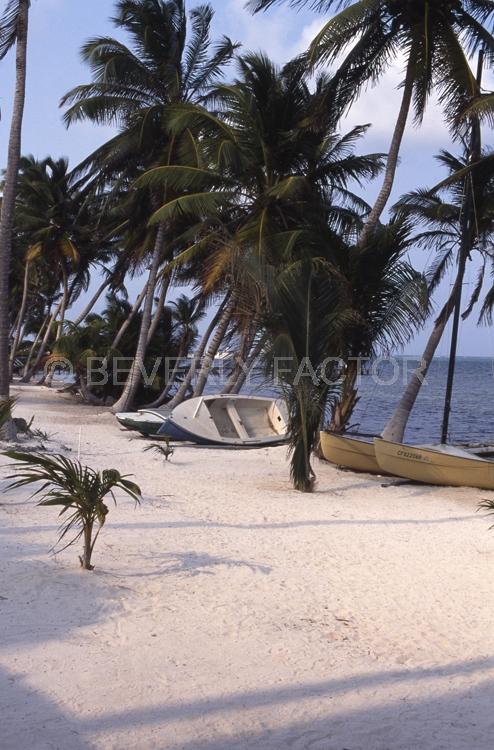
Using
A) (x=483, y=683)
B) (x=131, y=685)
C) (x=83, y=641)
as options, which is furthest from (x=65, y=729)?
(x=483, y=683)

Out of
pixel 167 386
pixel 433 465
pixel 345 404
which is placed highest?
pixel 345 404

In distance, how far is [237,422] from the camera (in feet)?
53.6

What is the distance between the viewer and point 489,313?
73.8ft

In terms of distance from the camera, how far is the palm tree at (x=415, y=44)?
47.4 feet

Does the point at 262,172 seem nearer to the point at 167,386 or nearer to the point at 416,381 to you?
the point at 416,381

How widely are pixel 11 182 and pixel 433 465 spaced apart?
8.39 meters

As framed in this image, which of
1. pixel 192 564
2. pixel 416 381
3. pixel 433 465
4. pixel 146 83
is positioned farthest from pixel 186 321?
pixel 192 564

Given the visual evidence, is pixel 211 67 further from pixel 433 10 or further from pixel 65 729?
pixel 65 729

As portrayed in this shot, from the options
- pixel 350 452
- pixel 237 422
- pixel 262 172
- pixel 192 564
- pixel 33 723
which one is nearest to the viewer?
pixel 33 723

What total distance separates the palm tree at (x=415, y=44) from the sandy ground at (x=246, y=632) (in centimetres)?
814

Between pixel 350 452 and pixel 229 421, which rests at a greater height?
pixel 229 421

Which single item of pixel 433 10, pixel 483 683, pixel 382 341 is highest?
pixel 433 10

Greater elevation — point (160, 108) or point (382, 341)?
point (160, 108)

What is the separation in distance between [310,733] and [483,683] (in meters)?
1.39
